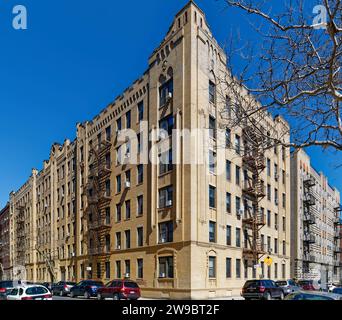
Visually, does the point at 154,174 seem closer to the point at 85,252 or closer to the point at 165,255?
the point at 165,255

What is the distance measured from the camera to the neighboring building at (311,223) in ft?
183

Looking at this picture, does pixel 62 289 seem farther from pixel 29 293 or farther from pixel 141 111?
pixel 141 111

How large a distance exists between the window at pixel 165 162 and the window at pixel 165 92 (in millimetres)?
5044

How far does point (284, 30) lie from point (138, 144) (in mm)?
28685

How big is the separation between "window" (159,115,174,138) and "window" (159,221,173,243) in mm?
7901

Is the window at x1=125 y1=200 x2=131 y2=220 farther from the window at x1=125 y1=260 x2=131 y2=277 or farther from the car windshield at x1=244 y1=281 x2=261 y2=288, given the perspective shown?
the car windshield at x1=244 y1=281 x2=261 y2=288

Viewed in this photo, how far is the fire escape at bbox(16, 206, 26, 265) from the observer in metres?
73.7

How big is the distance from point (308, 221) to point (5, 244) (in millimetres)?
74593

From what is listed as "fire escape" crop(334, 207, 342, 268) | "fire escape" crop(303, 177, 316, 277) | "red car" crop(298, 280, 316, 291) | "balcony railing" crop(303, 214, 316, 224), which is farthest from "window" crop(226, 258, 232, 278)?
"fire escape" crop(334, 207, 342, 268)

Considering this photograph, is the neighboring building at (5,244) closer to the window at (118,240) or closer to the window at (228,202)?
the window at (118,240)

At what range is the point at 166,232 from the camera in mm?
30344

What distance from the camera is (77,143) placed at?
51.2m

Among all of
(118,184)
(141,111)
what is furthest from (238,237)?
(141,111)

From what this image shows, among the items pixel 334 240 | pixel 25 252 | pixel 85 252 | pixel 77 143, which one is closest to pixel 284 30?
pixel 85 252
